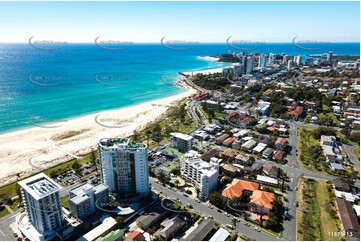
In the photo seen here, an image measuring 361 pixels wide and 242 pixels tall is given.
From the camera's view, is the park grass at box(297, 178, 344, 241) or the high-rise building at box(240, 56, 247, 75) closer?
the park grass at box(297, 178, 344, 241)

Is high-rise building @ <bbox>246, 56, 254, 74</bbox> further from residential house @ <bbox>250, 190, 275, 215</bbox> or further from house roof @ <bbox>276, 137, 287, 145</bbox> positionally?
residential house @ <bbox>250, 190, 275, 215</bbox>

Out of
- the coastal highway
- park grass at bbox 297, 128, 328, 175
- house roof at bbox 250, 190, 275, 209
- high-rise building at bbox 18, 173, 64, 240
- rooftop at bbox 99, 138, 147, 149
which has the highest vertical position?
rooftop at bbox 99, 138, 147, 149

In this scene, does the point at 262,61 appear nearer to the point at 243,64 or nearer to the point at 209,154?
the point at 243,64

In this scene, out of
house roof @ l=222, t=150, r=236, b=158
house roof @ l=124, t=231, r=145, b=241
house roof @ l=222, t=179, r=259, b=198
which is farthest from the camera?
house roof @ l=222, t=150, r=236, b=158

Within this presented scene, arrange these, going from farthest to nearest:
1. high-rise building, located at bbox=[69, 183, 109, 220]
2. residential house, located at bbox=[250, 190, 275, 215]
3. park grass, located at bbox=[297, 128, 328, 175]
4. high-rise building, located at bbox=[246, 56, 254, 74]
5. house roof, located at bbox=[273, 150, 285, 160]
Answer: high-rise building, located at bbox=[246, 56, 254, 74] < house roof, located at bbox=[273, 150, 285, 160] < park grass, located at bbox=[297, 128, 328, 175] < residential house, located at bbox=[250, 190, 275, 215] < high-rise building, located at bbox=[69, 183, 109, 220]

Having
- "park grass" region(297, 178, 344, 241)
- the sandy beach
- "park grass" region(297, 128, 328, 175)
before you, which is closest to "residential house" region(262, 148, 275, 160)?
"park grass" region(297, 128, 328, 175)

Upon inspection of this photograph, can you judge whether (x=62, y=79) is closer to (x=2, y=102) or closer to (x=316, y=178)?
(x=2, y=102)
